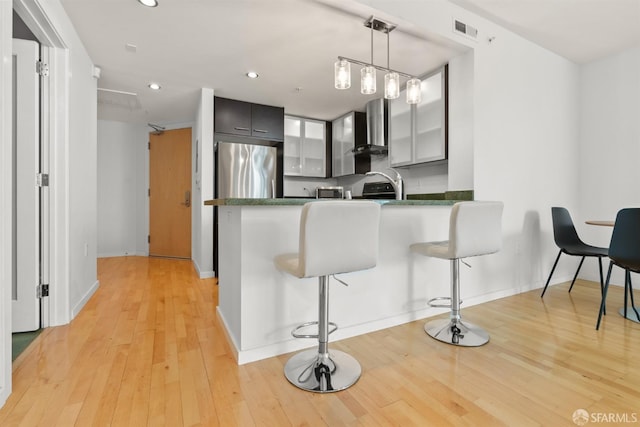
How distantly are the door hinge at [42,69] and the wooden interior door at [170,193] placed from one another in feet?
9.70

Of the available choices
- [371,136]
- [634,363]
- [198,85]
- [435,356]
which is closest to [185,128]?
[198,85]

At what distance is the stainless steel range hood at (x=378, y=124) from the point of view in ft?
13.3

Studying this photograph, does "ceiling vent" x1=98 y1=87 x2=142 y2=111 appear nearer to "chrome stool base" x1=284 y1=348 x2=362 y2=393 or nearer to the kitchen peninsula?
the kitchen peninsula

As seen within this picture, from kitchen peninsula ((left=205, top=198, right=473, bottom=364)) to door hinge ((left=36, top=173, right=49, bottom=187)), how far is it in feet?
4.02

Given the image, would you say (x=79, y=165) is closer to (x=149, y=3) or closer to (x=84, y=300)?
(x=84, y=300)

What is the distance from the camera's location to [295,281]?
1848 mm

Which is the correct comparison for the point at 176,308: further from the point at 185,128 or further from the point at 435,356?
the point at 185,128

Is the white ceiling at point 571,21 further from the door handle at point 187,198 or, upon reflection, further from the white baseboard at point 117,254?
the white baseboard at point 117,254

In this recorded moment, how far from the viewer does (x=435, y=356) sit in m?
1.78

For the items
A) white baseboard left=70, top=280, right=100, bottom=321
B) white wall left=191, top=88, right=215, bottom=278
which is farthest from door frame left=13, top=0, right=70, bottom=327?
white wall left=191, top=88, right=215, bottom=278

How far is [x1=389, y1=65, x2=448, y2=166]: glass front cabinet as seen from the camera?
121 inches

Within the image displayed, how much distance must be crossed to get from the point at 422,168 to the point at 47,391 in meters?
3.88

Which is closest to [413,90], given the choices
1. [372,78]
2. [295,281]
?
[372,78]

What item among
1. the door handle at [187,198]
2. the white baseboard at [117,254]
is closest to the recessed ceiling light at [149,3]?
the door handle at [187,198]
